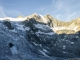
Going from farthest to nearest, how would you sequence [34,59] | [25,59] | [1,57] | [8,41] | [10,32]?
[10,32] < [8,41] < [34,59] < [25,59] < [1,57]

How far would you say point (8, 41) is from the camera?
180 metres

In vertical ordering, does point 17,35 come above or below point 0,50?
above

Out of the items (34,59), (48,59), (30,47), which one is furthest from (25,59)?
(30,47)

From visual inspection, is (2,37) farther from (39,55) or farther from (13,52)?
(39,55)

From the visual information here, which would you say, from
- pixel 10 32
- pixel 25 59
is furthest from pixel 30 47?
pixel 25 59

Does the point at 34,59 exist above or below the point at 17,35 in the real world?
below

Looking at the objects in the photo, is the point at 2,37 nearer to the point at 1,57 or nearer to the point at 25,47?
the point at 25,47

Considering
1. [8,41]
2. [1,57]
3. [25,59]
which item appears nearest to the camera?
[1,57]

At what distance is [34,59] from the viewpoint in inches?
6580

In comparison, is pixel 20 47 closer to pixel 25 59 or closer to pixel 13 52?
pixel 13 52

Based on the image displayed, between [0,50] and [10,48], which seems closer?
[0,50]

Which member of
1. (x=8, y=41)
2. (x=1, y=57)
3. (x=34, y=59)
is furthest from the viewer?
(x=8, y=41)

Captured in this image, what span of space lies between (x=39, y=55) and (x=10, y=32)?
3508cm

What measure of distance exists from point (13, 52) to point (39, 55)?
1143 inches
